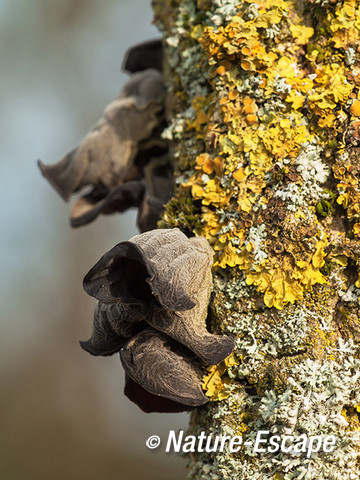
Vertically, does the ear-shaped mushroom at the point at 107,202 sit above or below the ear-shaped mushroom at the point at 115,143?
below

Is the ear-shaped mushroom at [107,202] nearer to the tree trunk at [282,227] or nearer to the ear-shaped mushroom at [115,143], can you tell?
the ear-shaped mushroom at [115,143]

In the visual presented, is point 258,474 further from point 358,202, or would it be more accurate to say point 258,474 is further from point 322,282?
point 358,202

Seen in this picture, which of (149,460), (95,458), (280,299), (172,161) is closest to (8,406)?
(95,458)

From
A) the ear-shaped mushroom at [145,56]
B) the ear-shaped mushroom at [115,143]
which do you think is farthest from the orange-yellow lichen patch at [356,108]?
the ear-shaped mushroom at [145,56]

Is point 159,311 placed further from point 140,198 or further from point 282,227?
point 140,198

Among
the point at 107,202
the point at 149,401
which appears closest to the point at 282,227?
the point at 149,401

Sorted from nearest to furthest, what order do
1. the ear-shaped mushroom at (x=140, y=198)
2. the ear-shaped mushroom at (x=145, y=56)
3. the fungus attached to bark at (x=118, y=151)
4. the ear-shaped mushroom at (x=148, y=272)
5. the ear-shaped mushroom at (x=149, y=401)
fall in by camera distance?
the ear-shaped mushroom at (x=148, y=272) → the ear-shaped mushroom at (x=149, y=401) → the ear-shaped mushroom at (x=140, y=198) → the fungus attached to bark at (x=118, y=151) → the ear-shaped mushroom at (x=145, y=56)
